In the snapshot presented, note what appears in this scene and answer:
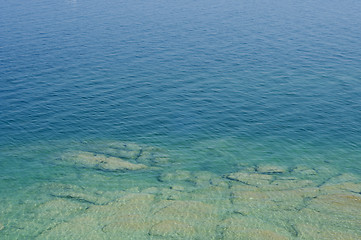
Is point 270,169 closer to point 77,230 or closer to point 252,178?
point 252,178

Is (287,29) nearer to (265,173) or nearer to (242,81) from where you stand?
(242,81)

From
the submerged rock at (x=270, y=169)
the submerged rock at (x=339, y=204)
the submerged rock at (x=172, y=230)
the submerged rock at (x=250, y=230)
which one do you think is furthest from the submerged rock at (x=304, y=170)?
the submerged rock at (x=172, y=230)

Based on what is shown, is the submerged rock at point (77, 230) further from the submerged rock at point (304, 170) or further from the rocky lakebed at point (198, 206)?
the submerged rock at point (304, 170)

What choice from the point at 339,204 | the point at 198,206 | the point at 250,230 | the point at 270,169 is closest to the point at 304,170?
the point at 270,169

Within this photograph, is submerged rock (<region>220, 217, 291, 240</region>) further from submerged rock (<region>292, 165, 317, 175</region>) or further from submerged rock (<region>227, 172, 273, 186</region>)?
submerged rock (<region>292, 165, 317, 175</region>)

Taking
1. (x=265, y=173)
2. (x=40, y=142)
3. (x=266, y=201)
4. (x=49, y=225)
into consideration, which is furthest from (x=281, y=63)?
(x=49, y=225)

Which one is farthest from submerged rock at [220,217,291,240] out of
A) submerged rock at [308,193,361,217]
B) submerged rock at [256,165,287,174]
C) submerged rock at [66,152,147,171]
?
submerged rock at [66,152,147,171]
